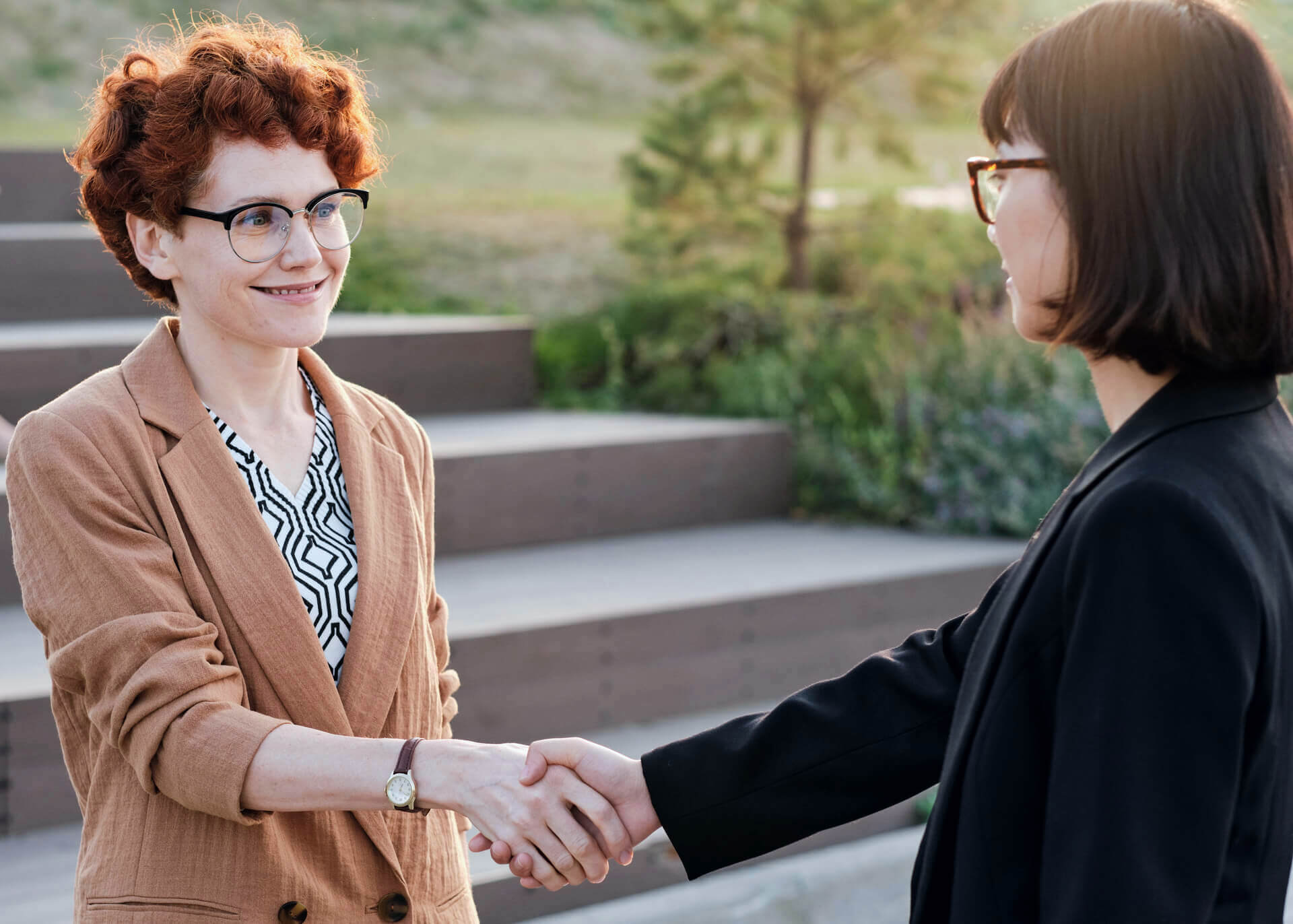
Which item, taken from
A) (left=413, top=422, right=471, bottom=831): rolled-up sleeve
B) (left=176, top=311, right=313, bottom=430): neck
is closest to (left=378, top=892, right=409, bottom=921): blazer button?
(left=413, top=422, right=471, bottom=831): rolled-up sleeve

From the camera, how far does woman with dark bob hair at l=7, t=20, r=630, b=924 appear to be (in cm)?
154

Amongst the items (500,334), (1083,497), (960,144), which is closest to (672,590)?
(500,334)

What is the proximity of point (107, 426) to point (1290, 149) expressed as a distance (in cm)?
131

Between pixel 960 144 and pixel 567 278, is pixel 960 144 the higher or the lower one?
the higher one

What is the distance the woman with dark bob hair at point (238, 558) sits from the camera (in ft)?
5.06

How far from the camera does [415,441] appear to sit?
1.95m

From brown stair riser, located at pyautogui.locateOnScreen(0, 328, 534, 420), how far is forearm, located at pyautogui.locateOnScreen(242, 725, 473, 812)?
2857 millimetres

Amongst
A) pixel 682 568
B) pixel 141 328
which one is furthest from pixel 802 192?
pixel 141 328

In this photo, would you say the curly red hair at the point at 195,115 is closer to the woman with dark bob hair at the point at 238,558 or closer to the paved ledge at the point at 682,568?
the woman with dark bob hair at the point at 238,558

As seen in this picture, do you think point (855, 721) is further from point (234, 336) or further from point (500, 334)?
point (500, 334)

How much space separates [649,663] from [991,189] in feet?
8.12

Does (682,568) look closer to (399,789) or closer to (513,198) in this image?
(399,789)

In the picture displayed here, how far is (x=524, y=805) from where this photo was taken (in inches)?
73.4

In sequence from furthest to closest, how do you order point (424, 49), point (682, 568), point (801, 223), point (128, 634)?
point (424, 49) < point (801, 223) < point (682, 568) < point (128, 634)
